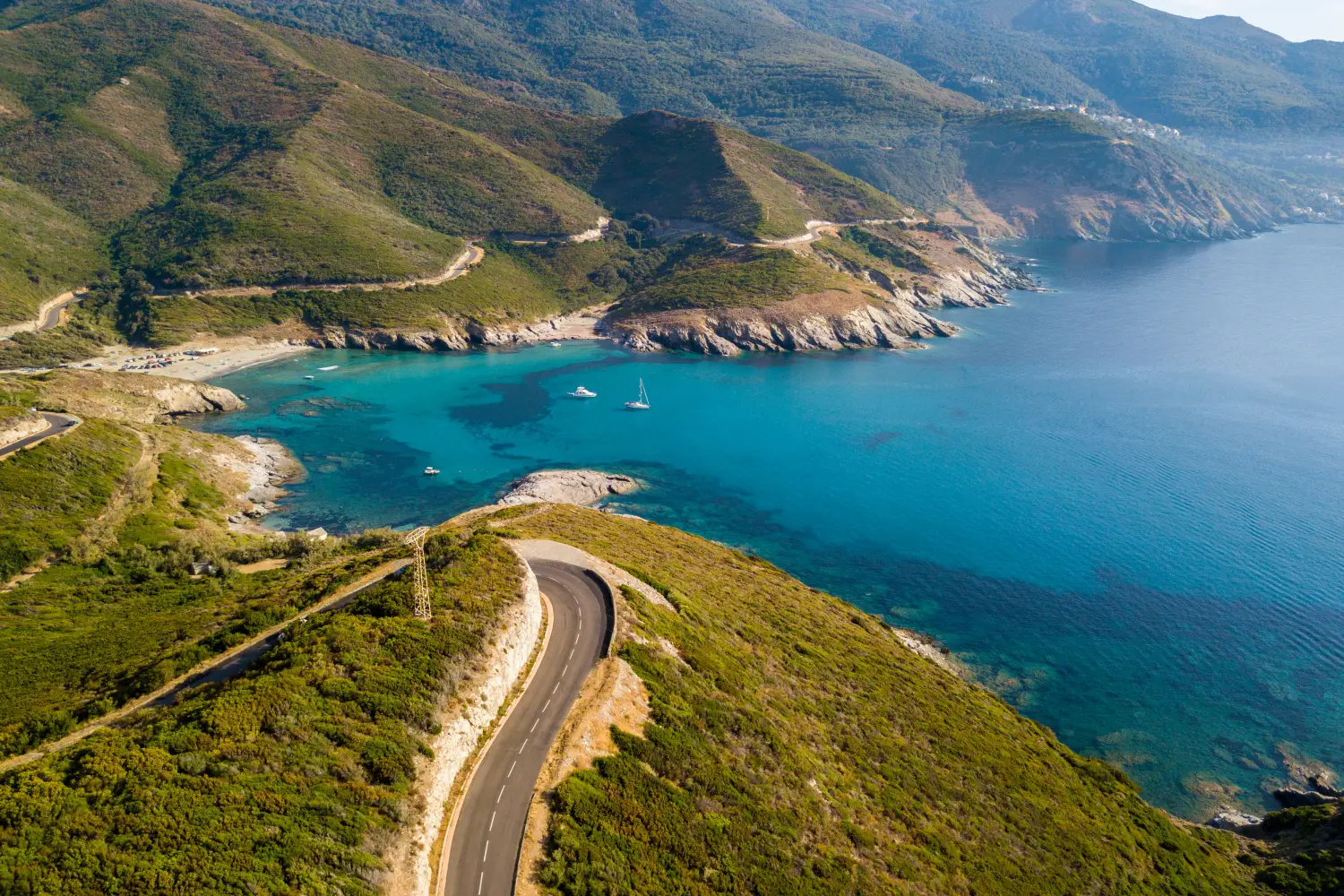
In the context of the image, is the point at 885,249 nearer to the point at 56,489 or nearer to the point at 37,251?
the point at 56,489

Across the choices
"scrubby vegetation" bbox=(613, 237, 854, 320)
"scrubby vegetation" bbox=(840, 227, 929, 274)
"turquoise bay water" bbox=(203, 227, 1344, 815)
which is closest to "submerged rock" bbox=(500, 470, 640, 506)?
"turquoise bay water" bbox=(203, 227, 1344, 815)

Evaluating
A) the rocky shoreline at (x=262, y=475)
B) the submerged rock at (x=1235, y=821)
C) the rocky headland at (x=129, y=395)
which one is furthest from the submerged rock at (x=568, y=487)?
the submerged rock at (x=1235, y=821)

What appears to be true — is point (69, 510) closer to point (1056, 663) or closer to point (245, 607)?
point (245, 607)

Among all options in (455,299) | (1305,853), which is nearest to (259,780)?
(1305,853)

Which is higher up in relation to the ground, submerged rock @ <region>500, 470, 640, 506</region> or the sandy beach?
submerged rock @ <region>500, 470, 640, 506</region>

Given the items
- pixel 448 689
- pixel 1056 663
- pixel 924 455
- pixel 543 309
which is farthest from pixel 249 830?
pixel 543 309

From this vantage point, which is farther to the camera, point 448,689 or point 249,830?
point 448,689

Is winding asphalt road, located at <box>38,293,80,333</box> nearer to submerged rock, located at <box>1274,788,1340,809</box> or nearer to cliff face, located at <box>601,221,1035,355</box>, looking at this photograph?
cliff face, located at <box>601,221,1035,355</box>

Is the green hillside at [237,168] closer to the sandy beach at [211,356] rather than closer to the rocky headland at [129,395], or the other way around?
the sandy beach at [211,356]
